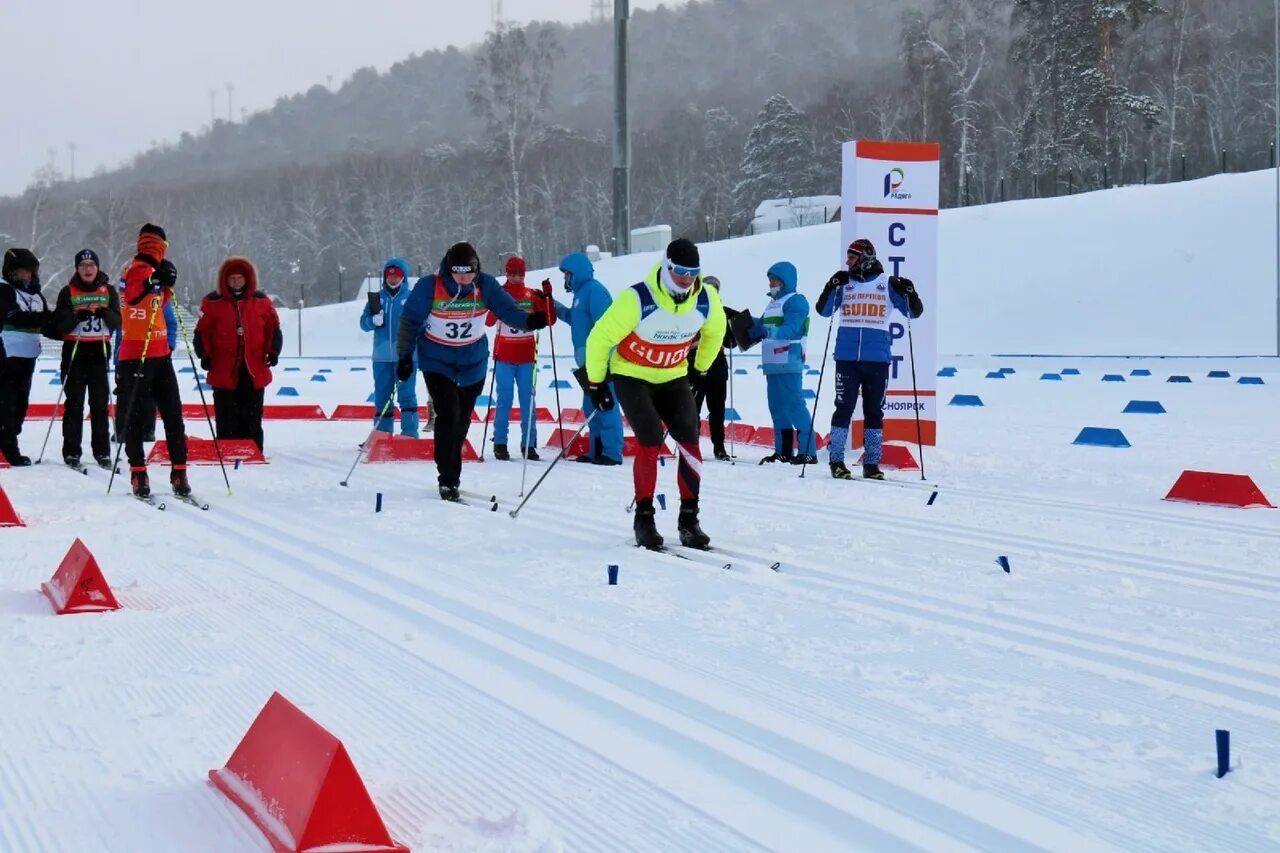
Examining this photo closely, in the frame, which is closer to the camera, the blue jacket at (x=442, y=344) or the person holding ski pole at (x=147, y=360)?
the person holding ski pole at (x=147, y=360)

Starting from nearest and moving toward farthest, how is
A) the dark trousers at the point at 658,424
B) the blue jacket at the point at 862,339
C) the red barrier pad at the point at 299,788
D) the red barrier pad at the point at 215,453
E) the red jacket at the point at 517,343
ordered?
the red barrier pad at the point at 299,788 → the dark trousers at the point at 658,424 → the blue jacket at the point at 862,339 → the red barrier pad at the point at 215,453 → the red jacket at the point at 517,343

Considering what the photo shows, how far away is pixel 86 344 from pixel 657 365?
5413mm

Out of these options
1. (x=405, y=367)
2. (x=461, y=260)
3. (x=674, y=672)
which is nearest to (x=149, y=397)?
(x=405, y=367)

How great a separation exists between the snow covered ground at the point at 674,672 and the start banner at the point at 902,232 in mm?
3190

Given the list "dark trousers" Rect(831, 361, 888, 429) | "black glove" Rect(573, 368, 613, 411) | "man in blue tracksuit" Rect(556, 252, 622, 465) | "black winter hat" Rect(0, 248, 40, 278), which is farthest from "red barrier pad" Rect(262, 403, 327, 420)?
"black glove" Rect(573, 368, 613, 411)

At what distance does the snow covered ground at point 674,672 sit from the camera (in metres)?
2.86

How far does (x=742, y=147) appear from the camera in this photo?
8606 centimetres

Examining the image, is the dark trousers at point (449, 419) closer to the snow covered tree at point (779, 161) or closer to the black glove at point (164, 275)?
Result: the black glove at point (164, 275)

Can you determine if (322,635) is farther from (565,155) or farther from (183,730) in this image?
(565,155)

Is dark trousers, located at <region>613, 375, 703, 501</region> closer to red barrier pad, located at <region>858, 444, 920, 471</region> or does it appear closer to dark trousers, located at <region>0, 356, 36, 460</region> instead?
red barrier pad, located at <region>858, 444, 920, 471</region>

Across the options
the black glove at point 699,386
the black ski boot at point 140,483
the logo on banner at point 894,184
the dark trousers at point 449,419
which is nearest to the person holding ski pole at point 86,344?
the black ski boot at point 140,483

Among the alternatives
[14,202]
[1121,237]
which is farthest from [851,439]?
[14,202]

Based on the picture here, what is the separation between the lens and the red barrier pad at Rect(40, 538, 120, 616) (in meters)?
4.80

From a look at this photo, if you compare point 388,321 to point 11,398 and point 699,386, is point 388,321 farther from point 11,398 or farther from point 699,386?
point 699,386
